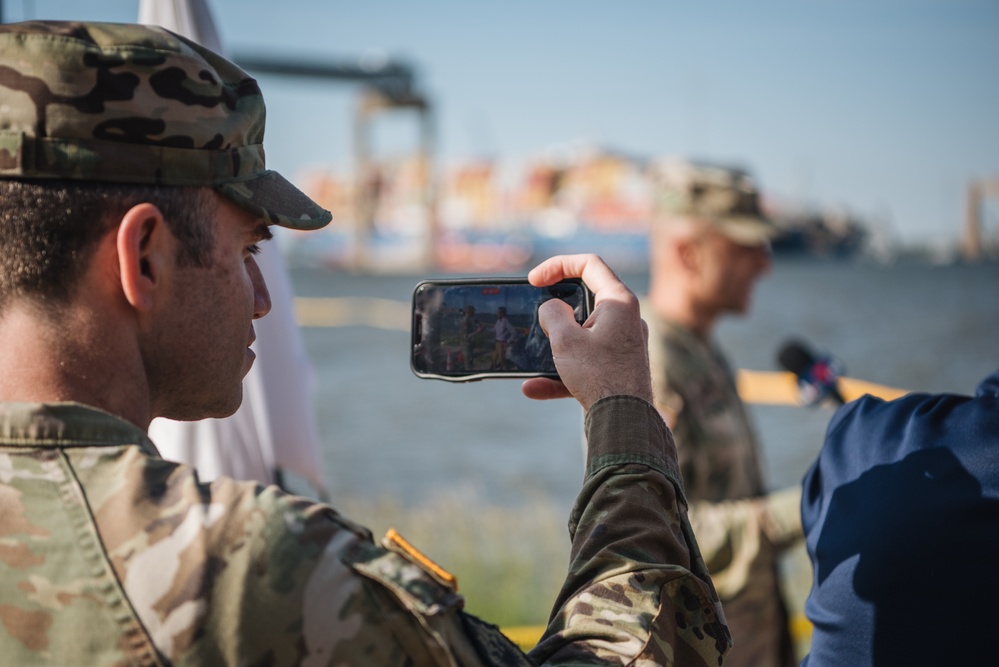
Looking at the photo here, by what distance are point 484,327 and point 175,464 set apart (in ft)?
2.05

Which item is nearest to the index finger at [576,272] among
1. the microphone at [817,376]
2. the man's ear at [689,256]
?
the microphone at [817,376]

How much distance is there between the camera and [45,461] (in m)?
1.19

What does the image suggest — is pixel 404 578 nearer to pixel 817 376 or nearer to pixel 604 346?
pixel 604 346

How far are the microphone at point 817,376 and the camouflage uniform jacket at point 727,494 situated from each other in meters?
0.36

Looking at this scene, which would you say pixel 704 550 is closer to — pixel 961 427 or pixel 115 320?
pixel 961 427

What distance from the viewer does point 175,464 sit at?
1.24 meters

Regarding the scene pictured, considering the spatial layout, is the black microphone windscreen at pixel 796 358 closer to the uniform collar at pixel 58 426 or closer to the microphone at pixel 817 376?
the microphone at pixel 817 376

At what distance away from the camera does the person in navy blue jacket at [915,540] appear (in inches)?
61.5

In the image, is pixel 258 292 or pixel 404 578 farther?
pixel 258 292

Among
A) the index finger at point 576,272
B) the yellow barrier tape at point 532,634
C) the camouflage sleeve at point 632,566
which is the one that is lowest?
the yellow barrier tape at point 532,634

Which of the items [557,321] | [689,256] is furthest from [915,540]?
[689,256]

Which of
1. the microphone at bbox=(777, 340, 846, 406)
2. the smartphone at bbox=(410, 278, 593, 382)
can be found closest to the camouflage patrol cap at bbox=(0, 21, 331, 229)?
the smartphone at bbox=(410, 278, 593, 382)

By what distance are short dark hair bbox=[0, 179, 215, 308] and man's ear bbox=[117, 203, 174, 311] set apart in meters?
0.02

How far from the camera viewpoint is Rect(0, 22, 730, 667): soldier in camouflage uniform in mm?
1138
